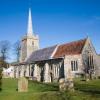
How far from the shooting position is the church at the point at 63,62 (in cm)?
5016

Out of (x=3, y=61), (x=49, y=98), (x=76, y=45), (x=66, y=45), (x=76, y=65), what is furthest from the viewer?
(x=3, y=61)

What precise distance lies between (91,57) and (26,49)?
94.0 ft

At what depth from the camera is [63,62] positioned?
171ft

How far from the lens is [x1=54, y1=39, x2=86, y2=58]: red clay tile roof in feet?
170

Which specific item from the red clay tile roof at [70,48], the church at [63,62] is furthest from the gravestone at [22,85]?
the red clay tile roof at [70,48]

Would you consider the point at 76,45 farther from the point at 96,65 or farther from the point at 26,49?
the point at 26,49

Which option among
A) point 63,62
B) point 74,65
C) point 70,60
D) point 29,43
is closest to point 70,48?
point 63,62

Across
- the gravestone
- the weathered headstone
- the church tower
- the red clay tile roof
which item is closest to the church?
the red clay tile roof

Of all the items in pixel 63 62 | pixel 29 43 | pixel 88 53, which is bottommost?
pixel 63 62

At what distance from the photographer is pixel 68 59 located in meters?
51.0

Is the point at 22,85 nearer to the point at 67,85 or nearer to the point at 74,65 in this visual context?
A: the point at 67,85

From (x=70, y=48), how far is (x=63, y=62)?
174 inches

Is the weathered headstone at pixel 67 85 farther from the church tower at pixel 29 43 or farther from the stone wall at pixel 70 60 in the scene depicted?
the church tower at pixel 29 43

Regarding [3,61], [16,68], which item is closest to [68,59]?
[16,68]
